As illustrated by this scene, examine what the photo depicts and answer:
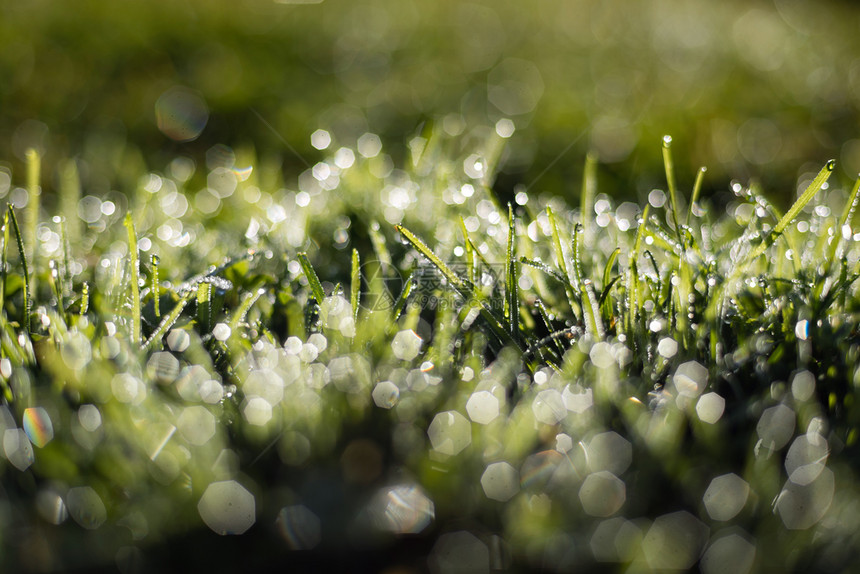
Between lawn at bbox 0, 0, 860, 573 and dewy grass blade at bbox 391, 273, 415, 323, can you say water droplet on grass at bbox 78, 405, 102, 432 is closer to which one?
lawn at bbox 0, 0, 860, 573

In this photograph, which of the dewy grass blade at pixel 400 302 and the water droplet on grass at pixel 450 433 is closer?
the water droplet on grass at pixel 450 433

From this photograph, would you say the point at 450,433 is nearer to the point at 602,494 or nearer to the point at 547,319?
the point at 602,494

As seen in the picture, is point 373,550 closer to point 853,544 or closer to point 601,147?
point 853,544

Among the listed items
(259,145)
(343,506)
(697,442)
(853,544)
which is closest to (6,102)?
(259,145)

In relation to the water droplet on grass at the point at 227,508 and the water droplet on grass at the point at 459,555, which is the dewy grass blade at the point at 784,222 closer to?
the water droplet on grass at the point at 459,555

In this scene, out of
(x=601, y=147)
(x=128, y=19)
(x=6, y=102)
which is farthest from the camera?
(x=128, y=19)

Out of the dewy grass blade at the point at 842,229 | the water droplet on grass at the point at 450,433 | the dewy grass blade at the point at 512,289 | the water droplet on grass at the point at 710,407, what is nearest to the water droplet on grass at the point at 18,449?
the water droplet on grass at the point at 450,433
